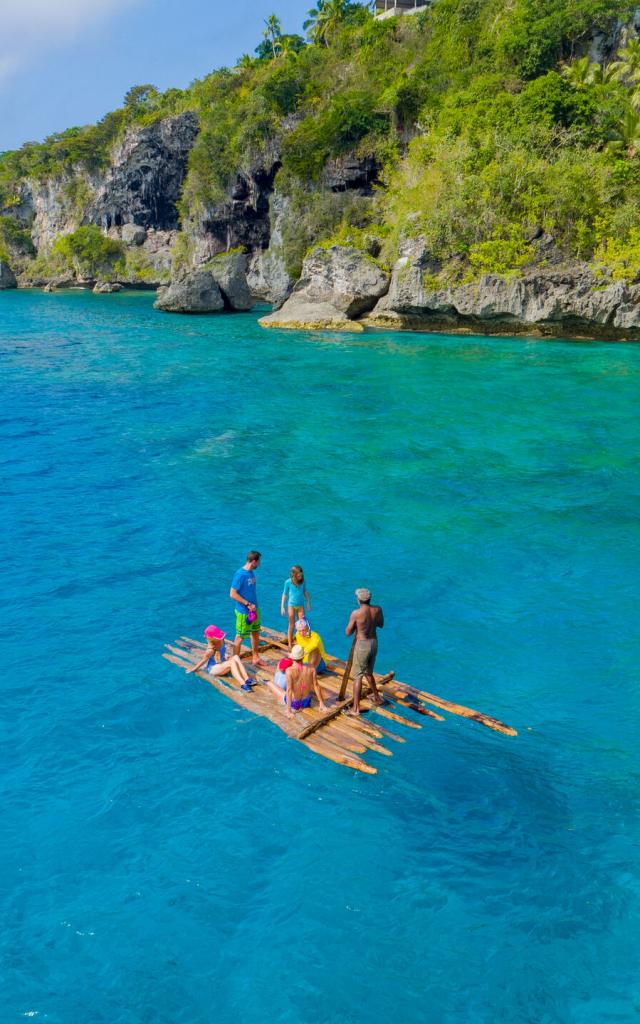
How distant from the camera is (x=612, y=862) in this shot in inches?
294

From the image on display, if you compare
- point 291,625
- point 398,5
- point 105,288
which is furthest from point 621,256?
point 105,288

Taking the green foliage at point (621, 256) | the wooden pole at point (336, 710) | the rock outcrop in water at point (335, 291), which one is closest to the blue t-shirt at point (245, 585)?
the wooden pole at point (336, 710)

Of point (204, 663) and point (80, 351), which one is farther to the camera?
point (80, 351)

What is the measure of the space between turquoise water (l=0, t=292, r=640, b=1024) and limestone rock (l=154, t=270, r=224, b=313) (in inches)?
1637

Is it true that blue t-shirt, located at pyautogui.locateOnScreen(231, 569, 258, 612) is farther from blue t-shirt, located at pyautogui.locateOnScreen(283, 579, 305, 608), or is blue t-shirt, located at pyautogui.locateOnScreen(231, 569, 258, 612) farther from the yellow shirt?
the yellow shirt

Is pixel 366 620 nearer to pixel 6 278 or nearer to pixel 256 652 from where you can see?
A: pixel 256 652

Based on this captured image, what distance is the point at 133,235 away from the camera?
9212cm

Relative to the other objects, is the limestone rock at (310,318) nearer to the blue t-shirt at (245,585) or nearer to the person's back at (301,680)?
the blue t-shirt at (245,585)

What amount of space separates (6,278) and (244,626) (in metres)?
103

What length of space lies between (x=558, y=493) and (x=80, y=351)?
32.9 m

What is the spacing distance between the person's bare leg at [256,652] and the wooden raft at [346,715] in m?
0.11

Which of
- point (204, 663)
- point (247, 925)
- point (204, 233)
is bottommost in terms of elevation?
point (247, 925)

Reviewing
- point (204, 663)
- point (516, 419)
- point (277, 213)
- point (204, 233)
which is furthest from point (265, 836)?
point (204, 233)

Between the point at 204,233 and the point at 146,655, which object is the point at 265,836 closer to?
the point at 146,655
